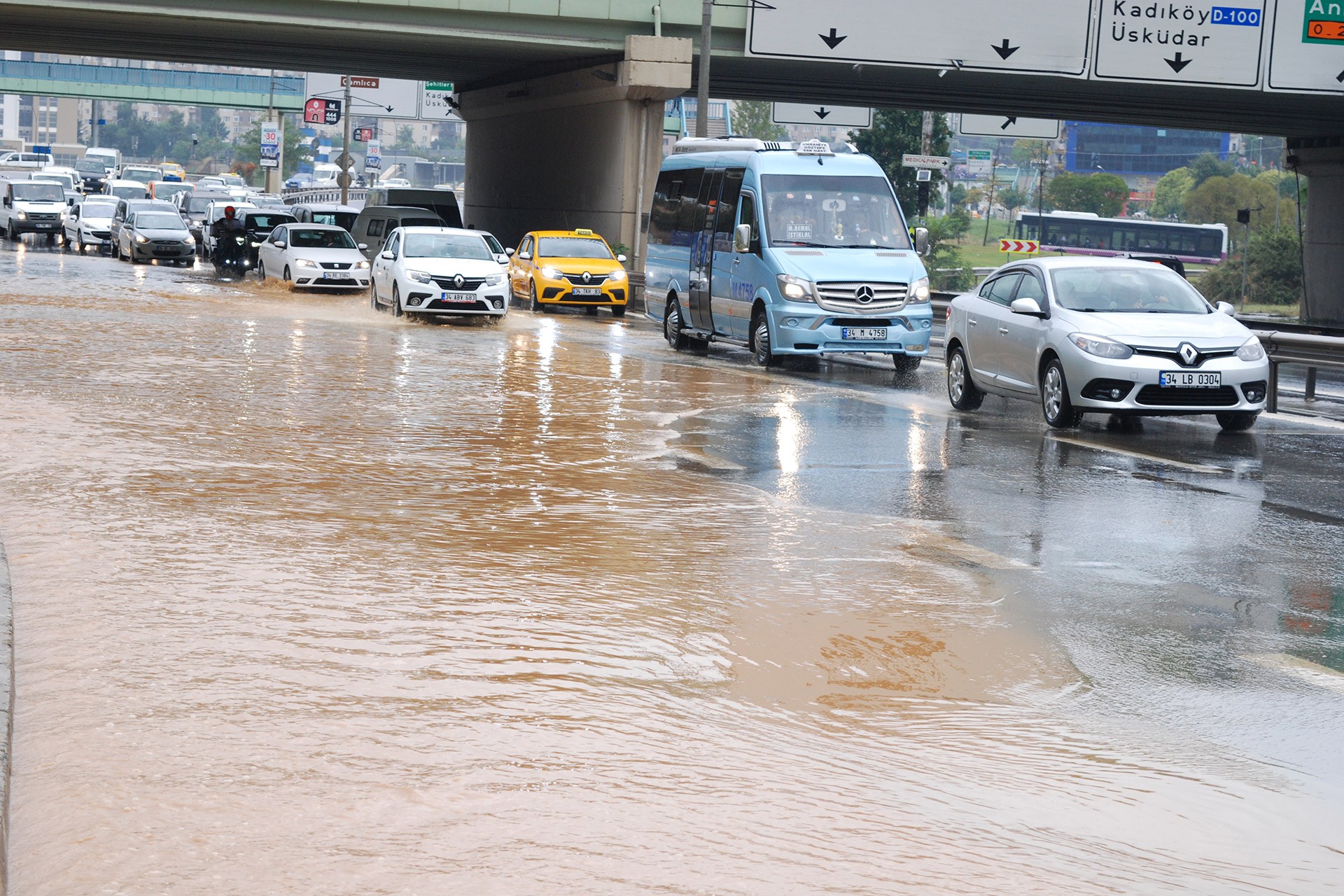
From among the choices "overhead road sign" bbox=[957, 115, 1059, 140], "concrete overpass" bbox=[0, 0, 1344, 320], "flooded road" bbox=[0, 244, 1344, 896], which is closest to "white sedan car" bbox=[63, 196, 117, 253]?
"concrete overpass" bbox=[0, 0, 1344, 320]

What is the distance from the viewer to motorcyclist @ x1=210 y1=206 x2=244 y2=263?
40.7 m

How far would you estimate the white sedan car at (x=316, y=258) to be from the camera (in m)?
31.7

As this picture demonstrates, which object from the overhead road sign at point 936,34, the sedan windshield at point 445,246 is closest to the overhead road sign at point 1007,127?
the overhead road sign at point 936,34

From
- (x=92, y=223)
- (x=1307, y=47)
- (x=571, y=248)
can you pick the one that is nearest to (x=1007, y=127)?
(x=1307, y=47)

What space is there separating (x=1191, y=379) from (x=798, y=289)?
6513 mm

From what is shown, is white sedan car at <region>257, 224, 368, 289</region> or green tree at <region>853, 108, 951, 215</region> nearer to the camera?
white sedan car at <region>257, 224, 368, 289</region>

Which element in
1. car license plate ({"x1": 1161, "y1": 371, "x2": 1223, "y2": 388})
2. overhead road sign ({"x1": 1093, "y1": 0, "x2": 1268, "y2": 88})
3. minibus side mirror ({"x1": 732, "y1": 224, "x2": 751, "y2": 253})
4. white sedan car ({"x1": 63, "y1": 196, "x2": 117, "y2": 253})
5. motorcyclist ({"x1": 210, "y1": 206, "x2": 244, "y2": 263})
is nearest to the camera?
car license plate ({"x1": 1161, "y1": 371, "x2": 1223, "y2": 388})

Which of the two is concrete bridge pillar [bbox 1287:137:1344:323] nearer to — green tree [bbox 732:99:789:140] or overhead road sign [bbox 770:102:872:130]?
overhead road sign [bbox 770:102:872:130]

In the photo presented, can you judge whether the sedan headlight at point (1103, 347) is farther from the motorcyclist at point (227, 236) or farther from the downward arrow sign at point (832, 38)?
the motorcyclist at point (227, 236)

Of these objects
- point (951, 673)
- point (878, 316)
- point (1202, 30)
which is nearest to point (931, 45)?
point (1202, 30)

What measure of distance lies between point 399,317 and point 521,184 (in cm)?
2064

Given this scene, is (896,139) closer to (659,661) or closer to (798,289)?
(798,289)

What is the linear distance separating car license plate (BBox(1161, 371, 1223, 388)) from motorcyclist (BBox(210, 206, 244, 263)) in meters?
30.7

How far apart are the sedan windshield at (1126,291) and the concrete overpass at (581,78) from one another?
20.7 metres
